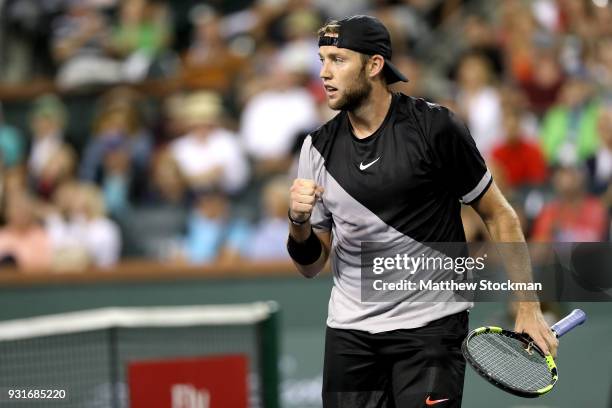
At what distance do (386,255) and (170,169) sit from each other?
5.88m

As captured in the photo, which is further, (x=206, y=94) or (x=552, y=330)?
(x=206, y=94)

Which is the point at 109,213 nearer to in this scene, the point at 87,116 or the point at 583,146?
the point at 87,116

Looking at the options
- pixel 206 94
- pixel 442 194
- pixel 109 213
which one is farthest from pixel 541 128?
pixel 442 194

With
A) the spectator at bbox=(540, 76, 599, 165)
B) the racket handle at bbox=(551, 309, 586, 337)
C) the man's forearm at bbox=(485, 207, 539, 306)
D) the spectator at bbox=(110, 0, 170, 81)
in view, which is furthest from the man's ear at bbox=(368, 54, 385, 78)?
the spectator at bbox=(110, 0, 170, 81)

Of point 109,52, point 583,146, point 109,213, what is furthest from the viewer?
point 109,52

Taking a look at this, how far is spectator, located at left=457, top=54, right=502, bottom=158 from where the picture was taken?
10.3m

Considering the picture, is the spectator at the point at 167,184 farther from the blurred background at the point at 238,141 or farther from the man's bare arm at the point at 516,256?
the man's bare arm at the point at 516,256

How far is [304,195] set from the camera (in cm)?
461

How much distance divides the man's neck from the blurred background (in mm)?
3143

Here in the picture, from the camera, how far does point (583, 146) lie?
9961 millimetres

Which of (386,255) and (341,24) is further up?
(341,24)

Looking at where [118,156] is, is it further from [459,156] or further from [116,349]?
[459,156]

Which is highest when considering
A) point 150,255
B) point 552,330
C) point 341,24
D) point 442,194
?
point 341,24

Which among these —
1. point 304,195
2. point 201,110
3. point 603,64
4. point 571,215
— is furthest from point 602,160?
point 304,195
